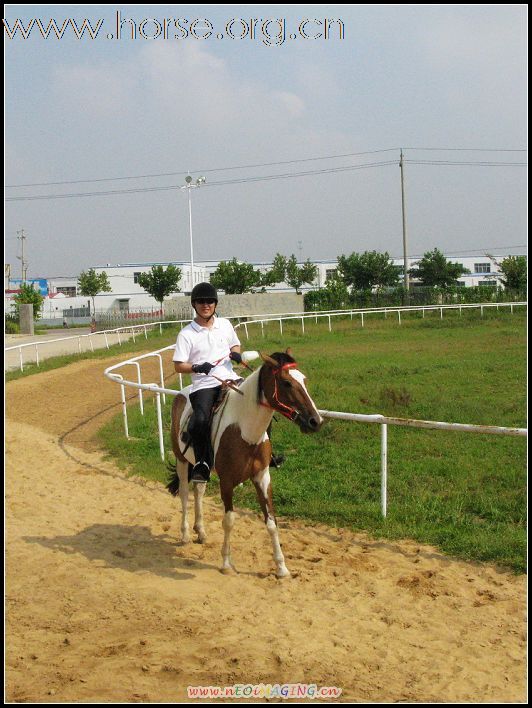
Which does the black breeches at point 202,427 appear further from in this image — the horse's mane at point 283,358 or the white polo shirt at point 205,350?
the horse's mane at point 283,358

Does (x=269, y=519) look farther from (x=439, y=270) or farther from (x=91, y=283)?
(x=91, y=283)

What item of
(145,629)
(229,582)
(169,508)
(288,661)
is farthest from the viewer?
(169,508)

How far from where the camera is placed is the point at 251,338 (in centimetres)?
2973

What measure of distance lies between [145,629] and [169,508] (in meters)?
3.53

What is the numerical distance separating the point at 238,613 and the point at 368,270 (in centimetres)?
6880

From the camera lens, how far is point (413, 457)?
32.2 ft

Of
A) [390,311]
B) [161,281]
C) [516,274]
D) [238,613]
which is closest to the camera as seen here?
[238,613]

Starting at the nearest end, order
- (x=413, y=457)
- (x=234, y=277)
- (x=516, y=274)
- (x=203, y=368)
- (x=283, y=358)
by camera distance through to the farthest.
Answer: (x=283, y=358), (x=203, y=368), (x=413, y=457), (x=516, y=274), (x=234, y=277)

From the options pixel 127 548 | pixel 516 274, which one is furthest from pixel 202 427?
pixel 516 274

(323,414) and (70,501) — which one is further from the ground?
(323,414)

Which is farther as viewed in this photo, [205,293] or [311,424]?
[205,293]

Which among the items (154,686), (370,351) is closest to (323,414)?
(154,686)

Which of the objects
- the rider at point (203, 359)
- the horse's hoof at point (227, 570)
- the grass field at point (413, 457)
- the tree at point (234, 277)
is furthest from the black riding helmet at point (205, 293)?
the tree at point (234, 277)

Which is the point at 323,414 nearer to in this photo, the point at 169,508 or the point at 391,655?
the point at 169,508
